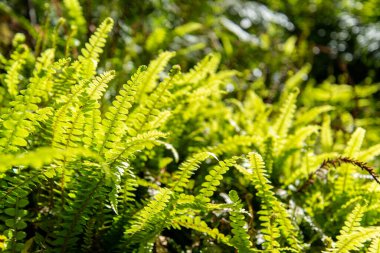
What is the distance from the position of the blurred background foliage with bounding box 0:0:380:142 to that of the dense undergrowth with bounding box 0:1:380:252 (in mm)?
314

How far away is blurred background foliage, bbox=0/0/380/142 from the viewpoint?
2305mm

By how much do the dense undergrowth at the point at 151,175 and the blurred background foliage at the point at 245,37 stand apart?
0.31 metres

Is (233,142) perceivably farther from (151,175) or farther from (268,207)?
(268,207)

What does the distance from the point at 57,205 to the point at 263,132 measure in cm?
104

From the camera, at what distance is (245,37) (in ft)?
11.0

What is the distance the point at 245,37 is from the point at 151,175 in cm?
211

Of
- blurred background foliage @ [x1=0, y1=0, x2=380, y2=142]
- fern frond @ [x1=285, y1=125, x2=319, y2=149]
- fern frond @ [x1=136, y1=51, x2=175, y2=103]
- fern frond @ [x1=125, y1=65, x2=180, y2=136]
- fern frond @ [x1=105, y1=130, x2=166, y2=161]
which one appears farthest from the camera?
blurred background foliage @ [x1=0, y1=0, x2=380, y2=142]

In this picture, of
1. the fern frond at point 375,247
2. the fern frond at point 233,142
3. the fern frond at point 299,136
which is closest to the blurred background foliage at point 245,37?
the fern frond at point 233,142

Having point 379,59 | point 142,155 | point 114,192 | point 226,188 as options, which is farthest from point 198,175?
point 379,59

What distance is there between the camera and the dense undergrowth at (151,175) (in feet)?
3.36

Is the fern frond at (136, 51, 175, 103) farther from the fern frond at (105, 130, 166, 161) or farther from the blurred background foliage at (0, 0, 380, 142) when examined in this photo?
the fern frond at (105, 130, 166, 161)

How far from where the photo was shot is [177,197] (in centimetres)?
106

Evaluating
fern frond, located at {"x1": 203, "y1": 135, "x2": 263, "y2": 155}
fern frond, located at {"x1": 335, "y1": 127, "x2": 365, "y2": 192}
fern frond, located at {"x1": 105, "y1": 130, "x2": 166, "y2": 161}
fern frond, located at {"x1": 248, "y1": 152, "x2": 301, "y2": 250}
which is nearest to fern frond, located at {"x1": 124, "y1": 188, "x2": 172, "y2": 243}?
fern frond, located at {"x1": 105, "y1": 130, "x2": 166, "y2": 161}

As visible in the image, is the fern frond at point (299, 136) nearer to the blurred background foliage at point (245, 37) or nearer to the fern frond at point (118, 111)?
the blurred background foliage at point (245, 37)
